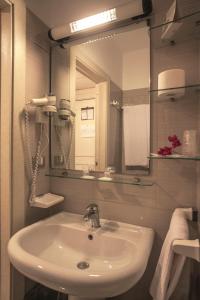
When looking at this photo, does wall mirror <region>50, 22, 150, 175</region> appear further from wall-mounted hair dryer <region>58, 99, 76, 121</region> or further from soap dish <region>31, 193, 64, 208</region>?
soap dish <region>31, 193, 64, 208</region>

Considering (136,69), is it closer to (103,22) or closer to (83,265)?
(103,22)

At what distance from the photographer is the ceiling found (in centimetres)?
122

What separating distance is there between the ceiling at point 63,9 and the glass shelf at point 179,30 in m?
0.41

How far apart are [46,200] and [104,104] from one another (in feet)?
2.28

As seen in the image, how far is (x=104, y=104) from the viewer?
122cm

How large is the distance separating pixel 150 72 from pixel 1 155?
95 centimetres

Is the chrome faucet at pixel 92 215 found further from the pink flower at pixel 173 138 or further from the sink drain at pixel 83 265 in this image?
the pink flower at pixel 173 138

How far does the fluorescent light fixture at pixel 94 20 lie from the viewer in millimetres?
1083

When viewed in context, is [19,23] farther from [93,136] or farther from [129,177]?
[129,177]

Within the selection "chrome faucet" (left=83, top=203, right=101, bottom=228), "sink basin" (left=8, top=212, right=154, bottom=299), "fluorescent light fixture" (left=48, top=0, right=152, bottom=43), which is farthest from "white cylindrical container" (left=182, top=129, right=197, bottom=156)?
"fluorescent light fixture" (left=48, top=0, right=152, bottom=43)

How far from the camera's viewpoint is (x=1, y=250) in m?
1.10

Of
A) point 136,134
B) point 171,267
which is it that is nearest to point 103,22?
point 136,134

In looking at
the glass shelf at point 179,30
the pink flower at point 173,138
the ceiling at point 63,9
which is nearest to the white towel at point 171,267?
the pink flower at point 173,138

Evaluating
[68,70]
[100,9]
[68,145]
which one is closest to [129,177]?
[68,145]
